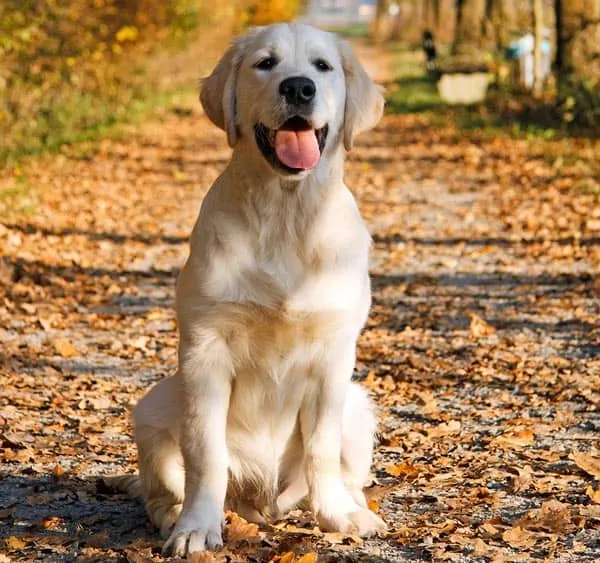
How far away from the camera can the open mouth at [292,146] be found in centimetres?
426

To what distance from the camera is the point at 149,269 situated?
10266 mm

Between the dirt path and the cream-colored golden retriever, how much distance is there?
0.18m

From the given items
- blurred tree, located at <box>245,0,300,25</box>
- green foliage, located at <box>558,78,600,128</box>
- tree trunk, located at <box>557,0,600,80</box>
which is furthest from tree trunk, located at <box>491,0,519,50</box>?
blurred tree, located at <box>245,0,300,25</box>

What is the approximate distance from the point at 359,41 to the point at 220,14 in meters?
41.4

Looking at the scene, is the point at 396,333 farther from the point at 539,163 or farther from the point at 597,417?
the point at 539,163

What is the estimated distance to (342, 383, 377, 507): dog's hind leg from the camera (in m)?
4.63

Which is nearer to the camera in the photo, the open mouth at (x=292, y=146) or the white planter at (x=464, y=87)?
the open mouth at (x=292, y=146)

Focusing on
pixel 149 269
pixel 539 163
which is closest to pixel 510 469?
pixel 149 269

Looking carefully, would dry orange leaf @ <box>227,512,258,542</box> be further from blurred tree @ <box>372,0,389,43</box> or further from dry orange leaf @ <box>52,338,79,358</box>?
blurred tree @ <box>372,0,389,43</box>

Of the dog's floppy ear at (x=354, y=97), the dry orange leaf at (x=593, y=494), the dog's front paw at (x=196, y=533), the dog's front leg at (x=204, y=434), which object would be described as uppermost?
the dog's floppy ear at (x=354, y=97)

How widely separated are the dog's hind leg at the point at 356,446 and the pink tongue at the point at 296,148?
1011 mm

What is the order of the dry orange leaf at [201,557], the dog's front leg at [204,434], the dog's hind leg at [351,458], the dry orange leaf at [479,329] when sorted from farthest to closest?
the dry orange leaf at [479,329] → the dog's hind leg at [351,458] → the dog's front leg at [204,434] → the dry orange leaf at [201,557]

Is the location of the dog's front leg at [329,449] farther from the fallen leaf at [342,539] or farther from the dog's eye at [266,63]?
the dog's eye at [266,63]

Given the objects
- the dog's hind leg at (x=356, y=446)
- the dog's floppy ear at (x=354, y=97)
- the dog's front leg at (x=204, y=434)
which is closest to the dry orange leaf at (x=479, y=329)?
the dog's hind leg at (x=356, y=446)
